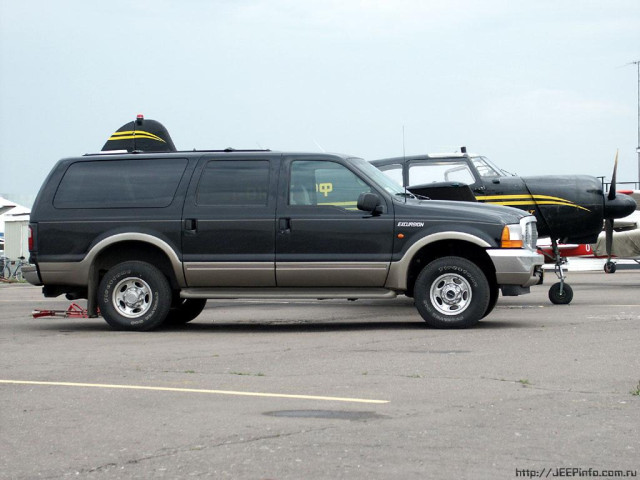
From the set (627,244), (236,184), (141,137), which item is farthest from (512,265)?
(627,244)

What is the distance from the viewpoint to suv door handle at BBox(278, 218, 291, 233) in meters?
13.0

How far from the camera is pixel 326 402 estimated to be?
736cm

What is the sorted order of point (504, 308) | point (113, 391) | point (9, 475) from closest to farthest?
point (9, 475) → point (113, 391) → point (504, 308)

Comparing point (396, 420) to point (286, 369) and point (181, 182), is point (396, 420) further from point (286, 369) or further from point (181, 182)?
point (181, 182)

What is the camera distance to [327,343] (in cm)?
1152

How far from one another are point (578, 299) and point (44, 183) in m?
9.82

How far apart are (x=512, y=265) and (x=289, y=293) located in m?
2.58

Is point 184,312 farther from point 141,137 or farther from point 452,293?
point 141,137

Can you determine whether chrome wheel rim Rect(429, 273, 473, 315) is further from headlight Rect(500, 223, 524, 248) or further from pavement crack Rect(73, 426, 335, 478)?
pavement crack Rect(73, 426, 335, 478)

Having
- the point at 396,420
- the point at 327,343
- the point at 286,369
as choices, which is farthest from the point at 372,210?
the point at 396,420

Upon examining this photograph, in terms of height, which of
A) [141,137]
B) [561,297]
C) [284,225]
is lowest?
[561,297]

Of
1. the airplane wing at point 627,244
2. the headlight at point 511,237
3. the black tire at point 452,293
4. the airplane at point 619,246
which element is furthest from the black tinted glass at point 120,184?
the airplane wing at point 627,244

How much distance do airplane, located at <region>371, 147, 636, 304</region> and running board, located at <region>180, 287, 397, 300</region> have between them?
5036 millimetres

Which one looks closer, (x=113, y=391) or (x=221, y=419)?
(x=221, y=419)
